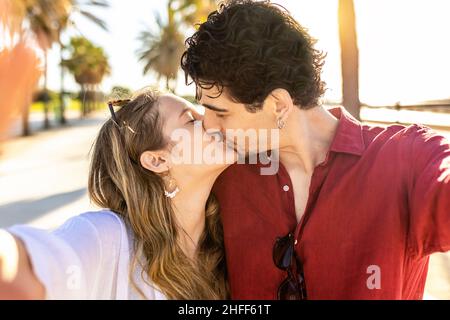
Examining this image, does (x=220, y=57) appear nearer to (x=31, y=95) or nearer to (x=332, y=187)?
(x=332, y=187)

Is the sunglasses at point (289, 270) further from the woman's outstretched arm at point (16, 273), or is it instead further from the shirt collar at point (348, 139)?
the woman's outstretched arm at point (16, 273)

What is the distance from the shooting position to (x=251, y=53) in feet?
6.88

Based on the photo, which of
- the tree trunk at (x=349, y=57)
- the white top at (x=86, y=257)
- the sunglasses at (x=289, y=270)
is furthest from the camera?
the tree trunk at (x=349, y=57)

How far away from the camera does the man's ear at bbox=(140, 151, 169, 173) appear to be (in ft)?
6.87

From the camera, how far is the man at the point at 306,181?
177 centimetres

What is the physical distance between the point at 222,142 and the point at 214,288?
611 millimetres

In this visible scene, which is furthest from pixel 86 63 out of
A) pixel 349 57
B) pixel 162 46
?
pixel 349 57

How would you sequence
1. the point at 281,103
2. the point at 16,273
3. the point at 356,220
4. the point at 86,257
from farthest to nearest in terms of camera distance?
the point at 281,103 < the point at 356,220 < the point at 86,257 < the point at 16,273

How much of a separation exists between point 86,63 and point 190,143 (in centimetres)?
5646

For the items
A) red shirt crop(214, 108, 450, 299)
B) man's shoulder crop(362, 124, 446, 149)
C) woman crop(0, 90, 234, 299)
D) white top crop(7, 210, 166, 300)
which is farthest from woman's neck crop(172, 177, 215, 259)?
man's shoulder crop(362, 124, 446, 149)

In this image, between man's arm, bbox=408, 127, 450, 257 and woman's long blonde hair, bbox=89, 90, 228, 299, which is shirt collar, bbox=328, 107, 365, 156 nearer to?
man's arm, bbox=408, 127, 450, 257

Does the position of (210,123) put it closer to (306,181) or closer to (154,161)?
(154,161)

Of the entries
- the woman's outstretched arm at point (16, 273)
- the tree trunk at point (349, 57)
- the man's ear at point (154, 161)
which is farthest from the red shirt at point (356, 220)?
the tree trunk at point (349, 57)

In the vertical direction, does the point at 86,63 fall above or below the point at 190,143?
above
